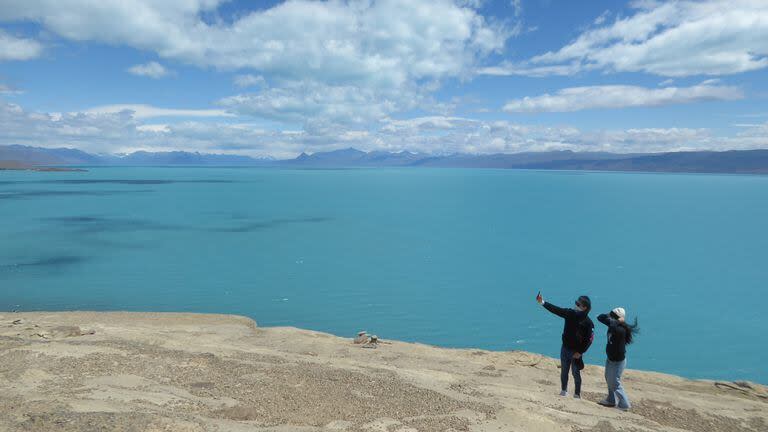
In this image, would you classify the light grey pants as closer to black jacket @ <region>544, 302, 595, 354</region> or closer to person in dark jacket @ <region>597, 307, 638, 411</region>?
person in dark jacket @ <region>597, 307, 638, 411</region>

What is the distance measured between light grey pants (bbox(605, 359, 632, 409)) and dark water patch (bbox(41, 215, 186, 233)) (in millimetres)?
64322

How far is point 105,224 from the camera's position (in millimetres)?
70062

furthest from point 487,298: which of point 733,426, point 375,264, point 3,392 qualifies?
point 3,392

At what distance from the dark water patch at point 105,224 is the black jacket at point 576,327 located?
210 feet

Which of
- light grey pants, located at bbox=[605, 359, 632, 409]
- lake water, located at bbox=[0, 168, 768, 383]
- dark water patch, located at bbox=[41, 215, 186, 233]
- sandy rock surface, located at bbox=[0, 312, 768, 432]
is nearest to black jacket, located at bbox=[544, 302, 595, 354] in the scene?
light grey pants, located at bbox=[605, 359, 632, 409]

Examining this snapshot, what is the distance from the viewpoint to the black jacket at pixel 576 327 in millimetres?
11906

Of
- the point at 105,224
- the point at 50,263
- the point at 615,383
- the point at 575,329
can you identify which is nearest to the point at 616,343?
the point at 575,329

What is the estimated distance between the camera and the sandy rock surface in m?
10.7

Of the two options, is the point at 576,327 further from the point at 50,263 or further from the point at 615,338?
Result: the point at 50,263

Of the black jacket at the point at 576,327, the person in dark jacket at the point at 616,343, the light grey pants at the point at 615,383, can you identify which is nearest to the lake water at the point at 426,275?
the light grey pants at the point at 615,383

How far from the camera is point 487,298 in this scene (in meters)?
36.1

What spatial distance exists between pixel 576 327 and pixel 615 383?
7.32ft

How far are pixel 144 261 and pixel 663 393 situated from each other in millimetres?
44577

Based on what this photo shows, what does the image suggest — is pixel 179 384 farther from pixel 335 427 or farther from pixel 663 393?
pixel 663 393
